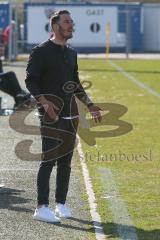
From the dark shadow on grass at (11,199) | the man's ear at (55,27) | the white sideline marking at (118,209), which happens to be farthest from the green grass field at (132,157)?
the man's ear at (55,27)

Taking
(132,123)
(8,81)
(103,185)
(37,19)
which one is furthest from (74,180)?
(37,19)

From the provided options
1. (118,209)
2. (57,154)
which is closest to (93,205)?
(118,209)

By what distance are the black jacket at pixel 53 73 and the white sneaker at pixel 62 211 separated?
94cm

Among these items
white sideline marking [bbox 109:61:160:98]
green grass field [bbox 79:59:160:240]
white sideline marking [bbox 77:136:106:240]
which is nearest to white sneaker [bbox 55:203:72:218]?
white sideline marking [bbox 77:136:106:240]

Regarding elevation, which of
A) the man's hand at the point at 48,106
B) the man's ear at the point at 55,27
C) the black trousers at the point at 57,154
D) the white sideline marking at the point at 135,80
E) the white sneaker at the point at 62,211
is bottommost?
the white sideline marking at the point at 135,80

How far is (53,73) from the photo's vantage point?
754 centimetres

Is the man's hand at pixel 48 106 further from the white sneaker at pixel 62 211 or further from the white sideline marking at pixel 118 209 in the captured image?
the white sideline marking at pixel 118 209

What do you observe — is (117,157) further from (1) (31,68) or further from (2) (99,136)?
(1) (31,68)

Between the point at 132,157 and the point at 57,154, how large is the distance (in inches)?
154

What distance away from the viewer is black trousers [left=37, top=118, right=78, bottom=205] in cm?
761

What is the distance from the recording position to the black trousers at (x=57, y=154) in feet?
25.0

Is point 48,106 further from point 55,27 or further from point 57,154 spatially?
point 55,27

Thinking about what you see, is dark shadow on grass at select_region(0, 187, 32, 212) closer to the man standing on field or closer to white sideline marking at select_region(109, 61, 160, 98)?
the man standing on field

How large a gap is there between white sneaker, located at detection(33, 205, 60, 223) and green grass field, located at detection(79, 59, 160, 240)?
1.66 ft
